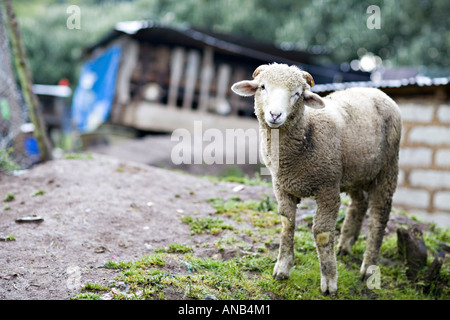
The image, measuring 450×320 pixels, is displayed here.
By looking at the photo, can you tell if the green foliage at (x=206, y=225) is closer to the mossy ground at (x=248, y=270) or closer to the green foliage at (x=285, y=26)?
the mossy ground at (x=248, y=270)

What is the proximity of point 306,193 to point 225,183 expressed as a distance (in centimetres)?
368

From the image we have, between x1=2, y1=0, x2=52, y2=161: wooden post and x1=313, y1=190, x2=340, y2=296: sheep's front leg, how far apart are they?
6.12 meters

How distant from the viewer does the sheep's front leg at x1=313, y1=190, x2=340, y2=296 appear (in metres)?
4.65

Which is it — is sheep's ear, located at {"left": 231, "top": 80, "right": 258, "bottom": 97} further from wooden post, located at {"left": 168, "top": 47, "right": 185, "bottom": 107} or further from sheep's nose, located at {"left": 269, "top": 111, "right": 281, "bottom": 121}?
wooden post, located at {"left": 168, "top": 47, "right": 185, "bottom": 107}

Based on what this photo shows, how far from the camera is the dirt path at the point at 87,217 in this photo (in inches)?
179

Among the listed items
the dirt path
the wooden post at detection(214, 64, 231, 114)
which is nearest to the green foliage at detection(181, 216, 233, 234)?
the dirt path

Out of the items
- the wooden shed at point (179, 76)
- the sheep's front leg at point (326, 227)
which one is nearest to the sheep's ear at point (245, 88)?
the sheep's front leg at point (326, 227)

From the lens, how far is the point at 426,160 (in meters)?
9.04

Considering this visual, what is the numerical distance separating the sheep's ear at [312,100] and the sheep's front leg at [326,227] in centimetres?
85

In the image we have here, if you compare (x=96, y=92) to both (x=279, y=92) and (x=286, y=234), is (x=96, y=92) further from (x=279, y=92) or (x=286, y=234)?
(x=279, y=92)

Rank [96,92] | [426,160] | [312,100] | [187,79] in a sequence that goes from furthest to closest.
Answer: [96,92] < [187,79] < [426,160] < [312,100]

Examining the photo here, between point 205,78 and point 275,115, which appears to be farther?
point 205,78

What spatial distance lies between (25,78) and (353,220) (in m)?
6.39

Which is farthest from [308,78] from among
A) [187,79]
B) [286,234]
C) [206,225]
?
[187,79]
